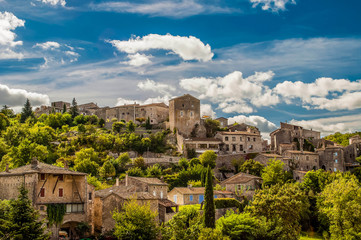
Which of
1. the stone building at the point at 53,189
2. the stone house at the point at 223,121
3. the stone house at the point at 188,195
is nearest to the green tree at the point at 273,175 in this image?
the stone house at the point at 188,195

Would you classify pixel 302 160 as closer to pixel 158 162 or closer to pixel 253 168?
pixel 253 168

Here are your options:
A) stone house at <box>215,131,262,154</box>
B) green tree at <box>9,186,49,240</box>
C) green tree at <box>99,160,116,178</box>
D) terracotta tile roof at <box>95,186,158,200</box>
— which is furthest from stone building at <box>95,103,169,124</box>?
green tree at <box>9,186,49,240</box>

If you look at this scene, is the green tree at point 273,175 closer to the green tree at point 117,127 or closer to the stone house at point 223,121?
the stone house at point 223,121

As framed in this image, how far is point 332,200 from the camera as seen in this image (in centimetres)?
4788

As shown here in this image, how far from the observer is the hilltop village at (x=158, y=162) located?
136 ft

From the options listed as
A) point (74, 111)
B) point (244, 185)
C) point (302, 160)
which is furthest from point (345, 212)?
point (74, 111)

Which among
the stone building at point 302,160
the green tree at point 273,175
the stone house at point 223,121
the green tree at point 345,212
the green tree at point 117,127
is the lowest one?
Answer: the green tree at point 345,212

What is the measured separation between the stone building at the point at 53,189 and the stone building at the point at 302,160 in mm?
44115

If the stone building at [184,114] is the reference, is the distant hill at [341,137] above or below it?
below

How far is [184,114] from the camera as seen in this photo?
307 feet

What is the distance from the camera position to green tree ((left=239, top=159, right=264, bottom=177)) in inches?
2763

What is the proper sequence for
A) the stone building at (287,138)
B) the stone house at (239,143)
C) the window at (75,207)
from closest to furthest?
the window at (75,207) < the stone building at (287,138) < the stone house at (239,143)

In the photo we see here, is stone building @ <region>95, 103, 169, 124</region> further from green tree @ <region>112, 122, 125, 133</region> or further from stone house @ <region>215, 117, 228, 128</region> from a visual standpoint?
stone house @ <region>215, 117, 228, 128</region>

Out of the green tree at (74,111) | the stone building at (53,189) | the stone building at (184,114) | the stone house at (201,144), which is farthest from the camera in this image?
the green tree at (74,111)
